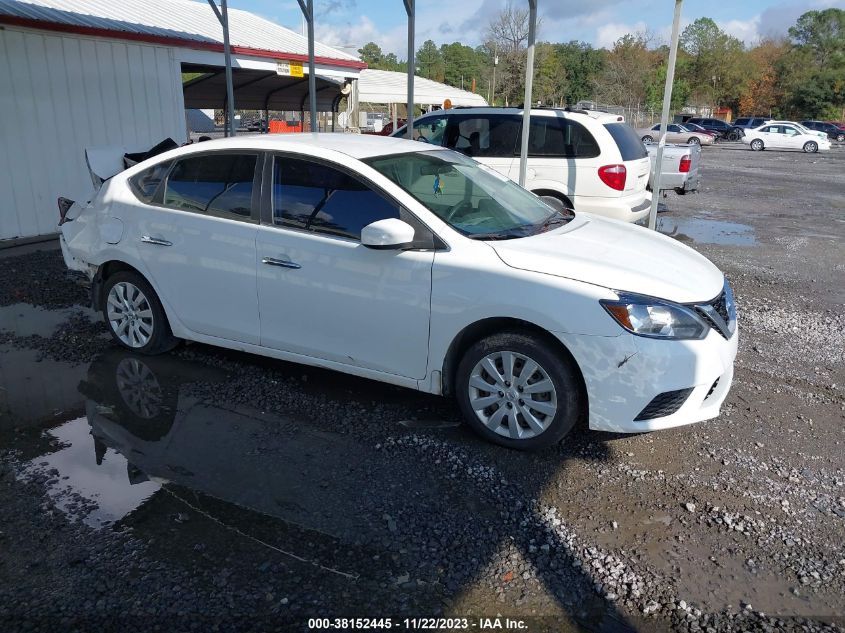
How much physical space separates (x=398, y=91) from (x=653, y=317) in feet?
72.8

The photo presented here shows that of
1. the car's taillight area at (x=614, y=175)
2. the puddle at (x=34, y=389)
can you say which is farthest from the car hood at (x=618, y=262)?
the car's taillight area at (x=614, y=175)

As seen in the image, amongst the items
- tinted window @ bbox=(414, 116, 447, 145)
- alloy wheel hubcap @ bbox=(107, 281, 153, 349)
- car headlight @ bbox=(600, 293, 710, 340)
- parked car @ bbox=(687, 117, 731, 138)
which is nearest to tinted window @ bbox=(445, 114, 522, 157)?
tinted window @ bbox=(414, 116, 447, 145)

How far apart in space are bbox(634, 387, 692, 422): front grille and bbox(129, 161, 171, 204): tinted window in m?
3.71

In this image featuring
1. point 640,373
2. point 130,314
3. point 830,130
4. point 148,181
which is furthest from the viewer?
point 830,130

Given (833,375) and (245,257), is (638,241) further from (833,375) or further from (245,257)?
(245,257)

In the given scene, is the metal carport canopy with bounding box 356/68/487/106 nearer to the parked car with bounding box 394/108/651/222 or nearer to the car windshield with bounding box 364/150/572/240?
the parked car with bounding box 394/108/651/222

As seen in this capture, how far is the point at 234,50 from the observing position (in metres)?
12.4

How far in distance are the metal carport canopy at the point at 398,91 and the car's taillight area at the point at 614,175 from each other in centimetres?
1256

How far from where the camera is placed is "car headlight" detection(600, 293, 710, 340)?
3.56 m

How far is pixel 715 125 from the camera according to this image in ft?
152

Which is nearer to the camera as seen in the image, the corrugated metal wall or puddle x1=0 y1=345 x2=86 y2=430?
puddle x1=0 y1=345 x2=86 y2=430

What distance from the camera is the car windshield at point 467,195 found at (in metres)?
4.23

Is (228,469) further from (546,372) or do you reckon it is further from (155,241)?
(155,241)

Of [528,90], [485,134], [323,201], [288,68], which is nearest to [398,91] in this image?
[288,68]
